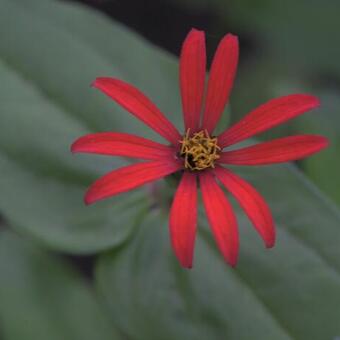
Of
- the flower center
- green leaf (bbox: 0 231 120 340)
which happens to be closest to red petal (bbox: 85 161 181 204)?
the flower center

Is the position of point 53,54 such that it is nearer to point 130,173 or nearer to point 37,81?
point 37,81

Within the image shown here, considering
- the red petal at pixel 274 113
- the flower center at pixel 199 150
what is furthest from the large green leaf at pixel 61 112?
the red petal at pixel 274 113

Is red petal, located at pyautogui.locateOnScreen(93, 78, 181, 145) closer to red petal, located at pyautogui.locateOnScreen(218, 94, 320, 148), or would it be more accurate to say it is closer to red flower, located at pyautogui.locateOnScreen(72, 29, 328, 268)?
red flower, located at pyautogui.locateOnScreen(72, 29, 328, 268)

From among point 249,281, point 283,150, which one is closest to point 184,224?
point 283,150

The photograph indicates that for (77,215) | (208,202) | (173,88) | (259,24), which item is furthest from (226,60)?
(259,24)

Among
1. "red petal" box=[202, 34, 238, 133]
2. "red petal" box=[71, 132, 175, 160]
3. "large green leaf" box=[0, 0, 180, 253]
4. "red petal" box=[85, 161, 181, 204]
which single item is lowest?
"red petal" box=[85, 161, 181, 204]

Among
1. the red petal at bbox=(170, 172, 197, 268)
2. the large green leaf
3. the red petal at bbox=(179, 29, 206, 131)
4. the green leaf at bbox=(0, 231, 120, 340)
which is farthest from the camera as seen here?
the green leaf at bbox=(0, 231, 120, 340)

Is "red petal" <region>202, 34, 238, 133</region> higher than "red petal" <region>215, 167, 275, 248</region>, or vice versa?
"red petal" <region>202, 34, 238, 133</region>
